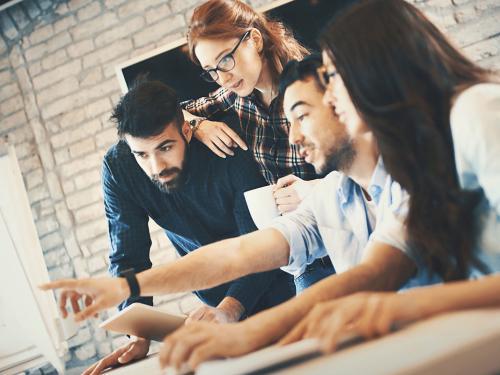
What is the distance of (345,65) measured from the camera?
44.0 inches

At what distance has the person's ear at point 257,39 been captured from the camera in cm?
188

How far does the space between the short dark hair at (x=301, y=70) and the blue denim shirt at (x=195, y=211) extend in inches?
17.0

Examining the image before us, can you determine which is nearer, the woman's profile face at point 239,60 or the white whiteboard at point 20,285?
the woman's profile face at point 239,60

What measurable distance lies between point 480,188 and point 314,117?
67cm

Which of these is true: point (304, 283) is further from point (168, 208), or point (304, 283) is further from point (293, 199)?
point (168, 208)

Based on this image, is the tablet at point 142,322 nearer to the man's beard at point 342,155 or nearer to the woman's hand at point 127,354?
the woman's hand at point 127,354

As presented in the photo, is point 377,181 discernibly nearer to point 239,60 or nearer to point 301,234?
point 301,234

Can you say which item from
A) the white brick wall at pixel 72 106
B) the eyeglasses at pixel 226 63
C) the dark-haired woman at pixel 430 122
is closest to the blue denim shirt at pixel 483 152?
the dark-haired woman at pixel 430 122

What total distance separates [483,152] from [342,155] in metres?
0.59

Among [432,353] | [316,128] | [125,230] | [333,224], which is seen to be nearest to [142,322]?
[333,224]

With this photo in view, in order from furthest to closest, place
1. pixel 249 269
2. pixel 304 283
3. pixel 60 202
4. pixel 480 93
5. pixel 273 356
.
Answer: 1. pixel 60 202
2. pixel 304 283
3. pixel 249 269
4. pixel 480 93
5. pixel 273 356

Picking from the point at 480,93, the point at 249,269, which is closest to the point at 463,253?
the point at 480,93

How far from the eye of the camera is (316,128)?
5.07 feet

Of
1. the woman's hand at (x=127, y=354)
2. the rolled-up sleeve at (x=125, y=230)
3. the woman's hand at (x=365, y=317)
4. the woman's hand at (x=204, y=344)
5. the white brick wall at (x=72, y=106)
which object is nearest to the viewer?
the woman's hand at (x=365, y=317)
